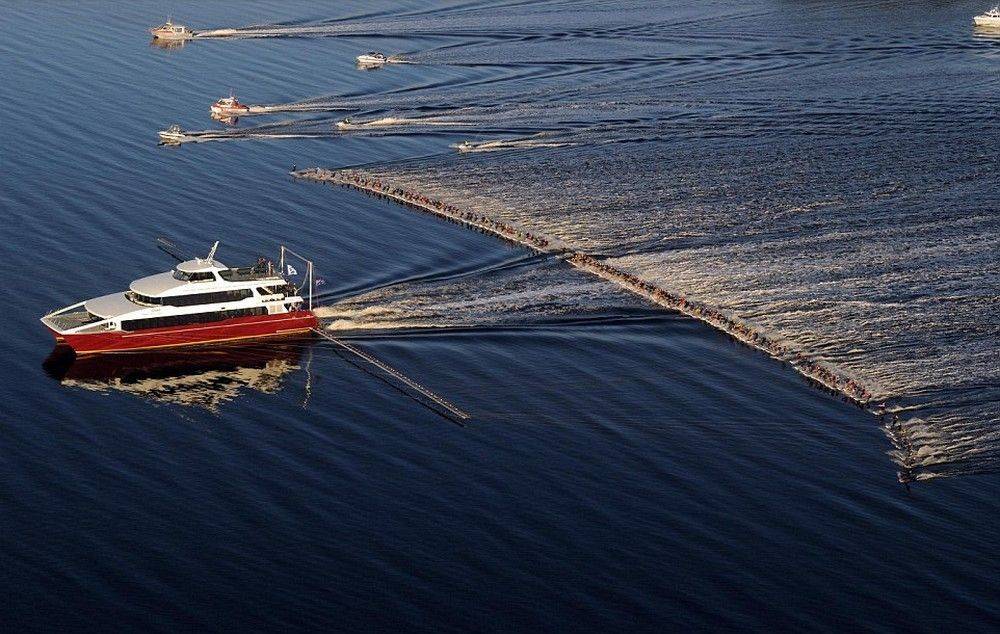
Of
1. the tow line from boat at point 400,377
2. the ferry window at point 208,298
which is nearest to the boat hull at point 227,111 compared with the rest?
the ferry window at point 208,298

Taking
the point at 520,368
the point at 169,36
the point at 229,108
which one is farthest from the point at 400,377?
the point at 169,36

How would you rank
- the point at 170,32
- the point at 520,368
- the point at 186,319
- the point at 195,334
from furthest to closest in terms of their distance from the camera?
the point at 170,32 < the point at 195,334 < the point at 186,319 < the point at 520,368

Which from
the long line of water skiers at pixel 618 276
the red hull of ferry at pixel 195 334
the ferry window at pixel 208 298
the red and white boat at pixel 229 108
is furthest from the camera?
the red and white boat at pixel 229 108

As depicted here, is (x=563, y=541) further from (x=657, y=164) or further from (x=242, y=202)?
(x=657, y=164)

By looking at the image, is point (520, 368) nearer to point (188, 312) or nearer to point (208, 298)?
point (208, 298)

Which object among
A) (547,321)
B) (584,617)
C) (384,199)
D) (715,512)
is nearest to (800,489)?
(715,512)

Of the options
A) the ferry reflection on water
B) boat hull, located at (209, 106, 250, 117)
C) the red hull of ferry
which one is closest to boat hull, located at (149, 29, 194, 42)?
boat hull, located at (209, 106, 250, 117)

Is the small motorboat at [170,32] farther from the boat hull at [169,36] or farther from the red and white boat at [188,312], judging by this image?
the red and white boat at [188,312]
